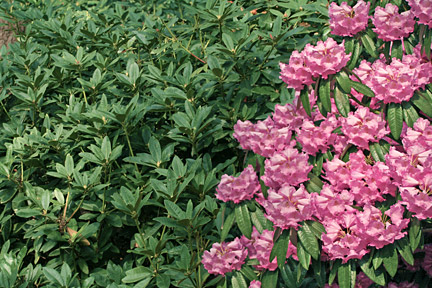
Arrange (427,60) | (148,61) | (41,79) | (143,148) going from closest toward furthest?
(427,60)
(143,148)
(41,79)
(148,61)

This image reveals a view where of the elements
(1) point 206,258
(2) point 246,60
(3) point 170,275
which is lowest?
(3) point 170,275

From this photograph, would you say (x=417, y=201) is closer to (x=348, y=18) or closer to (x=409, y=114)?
(x=409, y=114)

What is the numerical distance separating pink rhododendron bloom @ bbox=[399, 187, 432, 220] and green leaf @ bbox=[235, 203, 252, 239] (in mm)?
504

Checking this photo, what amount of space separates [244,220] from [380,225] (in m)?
0.45

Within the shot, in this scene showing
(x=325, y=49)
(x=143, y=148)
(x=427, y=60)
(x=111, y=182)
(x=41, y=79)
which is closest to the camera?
(x=325, y=49)

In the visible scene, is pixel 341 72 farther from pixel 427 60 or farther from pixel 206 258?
pixel 206 258

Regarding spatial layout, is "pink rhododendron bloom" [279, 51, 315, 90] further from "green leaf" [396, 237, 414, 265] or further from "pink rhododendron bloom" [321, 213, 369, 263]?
"green leaf" [396, 237, 414, 265]

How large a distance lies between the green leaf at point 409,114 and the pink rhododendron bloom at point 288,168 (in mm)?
359

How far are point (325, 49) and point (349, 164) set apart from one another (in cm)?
39

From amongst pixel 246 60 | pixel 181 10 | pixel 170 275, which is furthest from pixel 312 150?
pixel 181 10

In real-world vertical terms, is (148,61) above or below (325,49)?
below

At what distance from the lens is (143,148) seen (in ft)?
9.09

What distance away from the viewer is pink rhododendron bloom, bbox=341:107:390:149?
188 cm

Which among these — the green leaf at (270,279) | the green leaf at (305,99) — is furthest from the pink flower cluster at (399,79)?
the green leaf at (270,279)
